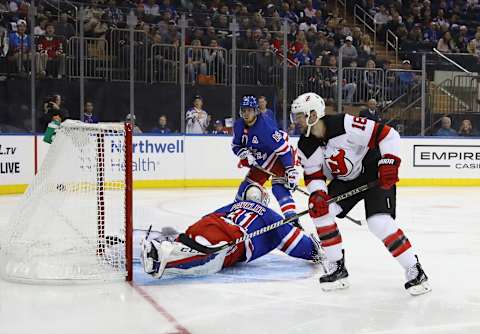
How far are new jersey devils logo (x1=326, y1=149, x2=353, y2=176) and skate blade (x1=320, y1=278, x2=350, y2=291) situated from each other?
0.56 metres

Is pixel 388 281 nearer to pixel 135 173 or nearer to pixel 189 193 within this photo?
pixel 189 193

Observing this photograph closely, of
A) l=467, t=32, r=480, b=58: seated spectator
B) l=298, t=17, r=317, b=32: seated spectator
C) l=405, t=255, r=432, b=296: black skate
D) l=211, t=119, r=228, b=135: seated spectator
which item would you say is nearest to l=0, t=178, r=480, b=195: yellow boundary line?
l=211, t=119, r=228, b=135: seated spectator

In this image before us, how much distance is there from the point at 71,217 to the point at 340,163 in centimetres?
158

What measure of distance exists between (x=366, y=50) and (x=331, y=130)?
10.2 metres

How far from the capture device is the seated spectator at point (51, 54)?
31.7ft

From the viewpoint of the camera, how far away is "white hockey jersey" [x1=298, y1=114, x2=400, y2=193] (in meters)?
3.80

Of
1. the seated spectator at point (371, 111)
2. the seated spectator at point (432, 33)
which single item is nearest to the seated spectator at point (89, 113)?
the seated spectator at point (371, 111)

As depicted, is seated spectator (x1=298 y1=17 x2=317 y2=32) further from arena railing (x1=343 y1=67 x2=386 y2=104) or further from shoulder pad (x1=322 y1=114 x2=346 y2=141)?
shoulder pad (x1=322 y1=114 x2=346 y2=141)

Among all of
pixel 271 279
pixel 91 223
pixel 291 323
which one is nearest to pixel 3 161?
pixel 91 223

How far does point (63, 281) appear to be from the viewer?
4.00 m

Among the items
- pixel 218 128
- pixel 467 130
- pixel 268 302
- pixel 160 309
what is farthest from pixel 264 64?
pixel 160 309

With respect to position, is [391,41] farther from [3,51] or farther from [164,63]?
[3,51]

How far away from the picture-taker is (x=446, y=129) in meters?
11.6

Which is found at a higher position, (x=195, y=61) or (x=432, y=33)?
(x=432, y=33)
